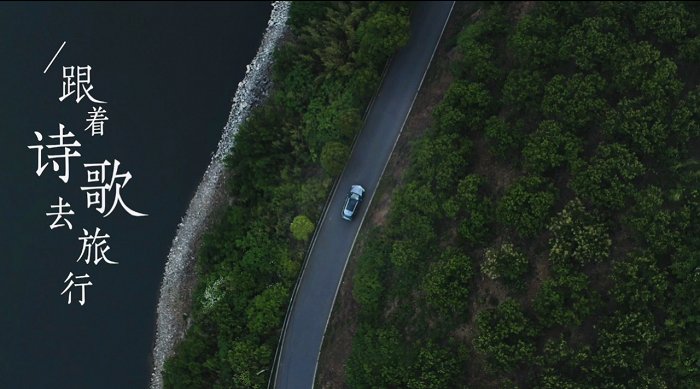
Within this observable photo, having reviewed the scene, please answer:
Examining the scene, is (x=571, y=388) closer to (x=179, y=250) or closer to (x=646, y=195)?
(x=646, y=195)

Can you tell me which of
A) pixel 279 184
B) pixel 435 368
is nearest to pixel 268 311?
pixel 279 184

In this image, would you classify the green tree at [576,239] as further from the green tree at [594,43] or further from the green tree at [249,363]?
the green tree at [249,363]

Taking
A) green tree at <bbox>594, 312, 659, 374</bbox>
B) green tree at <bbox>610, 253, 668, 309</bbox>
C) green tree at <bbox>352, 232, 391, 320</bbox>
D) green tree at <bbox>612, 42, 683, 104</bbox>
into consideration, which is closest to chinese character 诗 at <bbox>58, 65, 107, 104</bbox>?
green tree at <bbox>352, 232, 391, 320</bbox>

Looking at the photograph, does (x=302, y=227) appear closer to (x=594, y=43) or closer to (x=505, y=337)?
(x=505, y=337)

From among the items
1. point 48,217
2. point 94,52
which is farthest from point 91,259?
point 94,52

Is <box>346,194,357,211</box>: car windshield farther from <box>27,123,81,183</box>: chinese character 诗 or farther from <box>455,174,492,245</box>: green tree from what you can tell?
<box>27,123,81,183</box>: chinese character 诗

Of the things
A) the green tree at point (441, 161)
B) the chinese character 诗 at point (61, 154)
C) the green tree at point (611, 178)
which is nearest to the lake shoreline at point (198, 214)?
the chinese character 诗 at point (61, 154)

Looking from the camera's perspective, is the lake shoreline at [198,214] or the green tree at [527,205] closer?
the green tree at [527,205]
